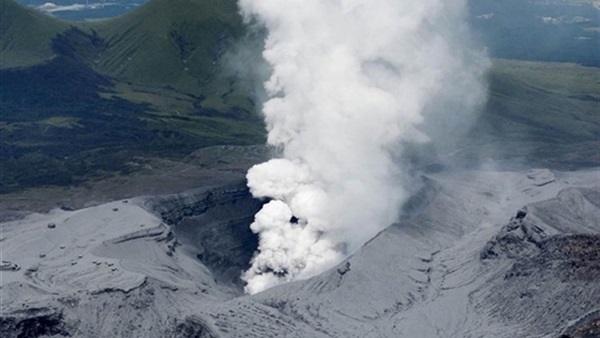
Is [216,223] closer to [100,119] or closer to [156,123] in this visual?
[156,123]

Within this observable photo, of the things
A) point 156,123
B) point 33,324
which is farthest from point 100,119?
point 33,324

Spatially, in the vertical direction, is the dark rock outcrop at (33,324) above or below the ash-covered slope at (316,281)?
above

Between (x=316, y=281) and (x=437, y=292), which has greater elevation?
(x=316, y=281)

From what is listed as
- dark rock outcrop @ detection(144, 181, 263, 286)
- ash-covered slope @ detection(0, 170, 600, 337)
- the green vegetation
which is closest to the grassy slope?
the green vegetation

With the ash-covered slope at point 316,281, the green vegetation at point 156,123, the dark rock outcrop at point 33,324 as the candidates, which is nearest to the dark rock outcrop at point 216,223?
the ash-covered slope at point 316,281

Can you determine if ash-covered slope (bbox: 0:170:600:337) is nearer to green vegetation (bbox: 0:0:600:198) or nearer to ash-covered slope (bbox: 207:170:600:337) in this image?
ash-covered slope (bbox: 207:170:600:337)

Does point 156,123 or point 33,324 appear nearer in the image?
point 33,324

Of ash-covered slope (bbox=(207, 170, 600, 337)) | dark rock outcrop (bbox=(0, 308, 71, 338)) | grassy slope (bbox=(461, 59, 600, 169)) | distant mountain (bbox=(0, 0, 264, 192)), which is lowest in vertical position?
grassy slope (bbox=(461, 59, 600, 169))

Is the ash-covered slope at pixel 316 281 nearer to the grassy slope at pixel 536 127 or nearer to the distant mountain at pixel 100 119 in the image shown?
the distant mountain at pixel 100 119

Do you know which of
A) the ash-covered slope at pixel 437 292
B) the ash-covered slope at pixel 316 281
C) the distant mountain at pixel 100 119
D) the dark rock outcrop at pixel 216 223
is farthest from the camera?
the distant mountain at pixel 100 119
